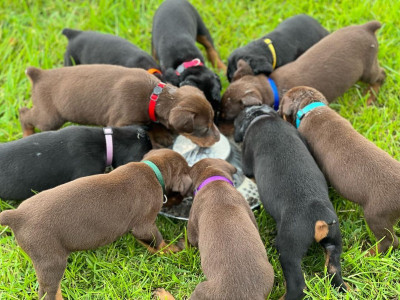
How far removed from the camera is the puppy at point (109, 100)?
225 inches

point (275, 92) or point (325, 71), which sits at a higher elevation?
point (325, 71)

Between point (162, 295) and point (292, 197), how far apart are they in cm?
153

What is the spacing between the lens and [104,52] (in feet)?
21.9

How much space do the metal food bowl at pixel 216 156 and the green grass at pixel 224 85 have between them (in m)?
0.15

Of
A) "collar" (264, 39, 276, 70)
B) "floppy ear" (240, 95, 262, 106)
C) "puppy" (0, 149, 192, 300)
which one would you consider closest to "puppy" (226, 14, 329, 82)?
"collar" (264, 39, 276, 70)

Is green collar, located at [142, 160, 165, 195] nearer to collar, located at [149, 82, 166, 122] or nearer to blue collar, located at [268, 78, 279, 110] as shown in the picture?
collar, located at [149, 82, 166, 122]

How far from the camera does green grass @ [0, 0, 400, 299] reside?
15.2 feet

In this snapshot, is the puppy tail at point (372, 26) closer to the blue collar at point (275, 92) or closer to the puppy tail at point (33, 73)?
the blue collar at point (275, 92)

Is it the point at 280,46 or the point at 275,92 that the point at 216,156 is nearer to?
the point at 275,92

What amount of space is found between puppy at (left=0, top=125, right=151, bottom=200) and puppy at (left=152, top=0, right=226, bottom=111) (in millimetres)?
1378

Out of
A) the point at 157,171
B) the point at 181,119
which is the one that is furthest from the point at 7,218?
the point at 181,119

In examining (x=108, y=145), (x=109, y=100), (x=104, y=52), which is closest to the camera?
(x=108, y=145)

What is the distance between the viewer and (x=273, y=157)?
4852 mm

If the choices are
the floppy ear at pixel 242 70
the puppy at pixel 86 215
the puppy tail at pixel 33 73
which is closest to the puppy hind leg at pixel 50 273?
the puppy at pixel 86 215
